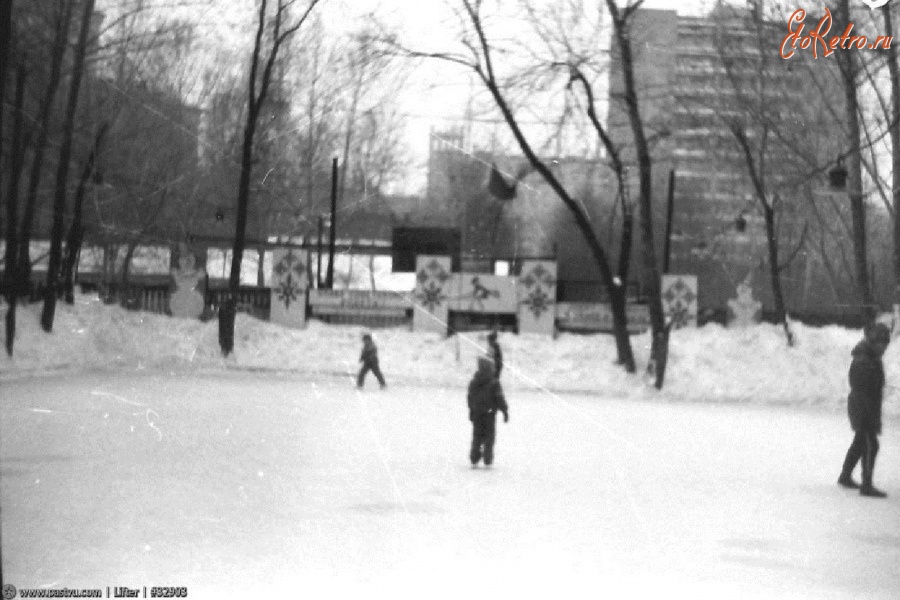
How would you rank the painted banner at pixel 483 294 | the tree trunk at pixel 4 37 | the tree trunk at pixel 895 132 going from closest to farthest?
1. the tree trunk at pixel 4 37
2. the tree trunk at pixel 895 132
3. the painted banner at pixel 483 294

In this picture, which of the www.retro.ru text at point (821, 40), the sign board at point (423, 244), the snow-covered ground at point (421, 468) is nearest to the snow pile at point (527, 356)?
the snow-covered ground at point (421, 468)

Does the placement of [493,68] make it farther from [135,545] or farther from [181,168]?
[135,545]

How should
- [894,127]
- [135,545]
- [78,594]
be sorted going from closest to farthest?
1. [894,127]
2. [78,594]
3. [135,545]

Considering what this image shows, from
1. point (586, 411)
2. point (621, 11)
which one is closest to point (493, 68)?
point (621, 11)

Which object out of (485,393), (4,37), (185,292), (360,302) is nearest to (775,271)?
(485,393)

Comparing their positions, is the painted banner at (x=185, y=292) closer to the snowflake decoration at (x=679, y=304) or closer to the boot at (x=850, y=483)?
the snowflake decoration at (x=679, y=304)

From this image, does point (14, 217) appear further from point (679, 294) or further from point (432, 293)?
point (679, 294)
